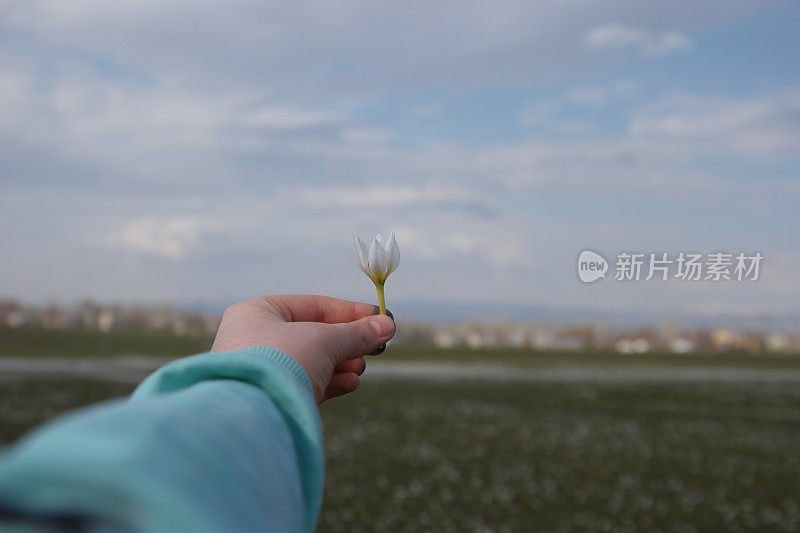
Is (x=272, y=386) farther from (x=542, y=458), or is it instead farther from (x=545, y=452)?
(x=545, y=452)

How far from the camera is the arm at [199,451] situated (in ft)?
2.08

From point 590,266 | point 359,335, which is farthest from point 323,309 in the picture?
point 590,266

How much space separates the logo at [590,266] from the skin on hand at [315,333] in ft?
7.40

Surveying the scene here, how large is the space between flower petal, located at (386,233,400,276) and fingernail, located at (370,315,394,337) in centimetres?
12

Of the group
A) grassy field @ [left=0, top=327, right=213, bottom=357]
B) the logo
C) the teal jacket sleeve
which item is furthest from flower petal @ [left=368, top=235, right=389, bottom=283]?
grassy field @ [left=0, top=327, right=213, bottom=357]

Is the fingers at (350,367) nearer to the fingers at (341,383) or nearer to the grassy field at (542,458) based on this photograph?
the fingers at (341,383)

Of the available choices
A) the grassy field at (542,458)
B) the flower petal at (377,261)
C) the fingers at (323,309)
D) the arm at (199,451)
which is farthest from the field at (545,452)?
the arm at (199,451)

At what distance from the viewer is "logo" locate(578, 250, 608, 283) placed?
3975 mm

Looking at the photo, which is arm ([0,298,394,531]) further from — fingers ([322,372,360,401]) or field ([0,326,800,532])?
field ([0,326,800,532])

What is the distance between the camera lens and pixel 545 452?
16812mm

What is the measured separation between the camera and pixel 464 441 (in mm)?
17547

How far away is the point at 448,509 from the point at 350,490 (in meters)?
1.70

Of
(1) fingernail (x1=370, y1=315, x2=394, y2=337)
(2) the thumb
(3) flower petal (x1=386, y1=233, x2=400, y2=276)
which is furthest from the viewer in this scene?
(3) flower petal (x1=386, y1=233, x2=400, y2=276)

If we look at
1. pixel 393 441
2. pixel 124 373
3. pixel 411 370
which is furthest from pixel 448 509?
pixel 411 370
